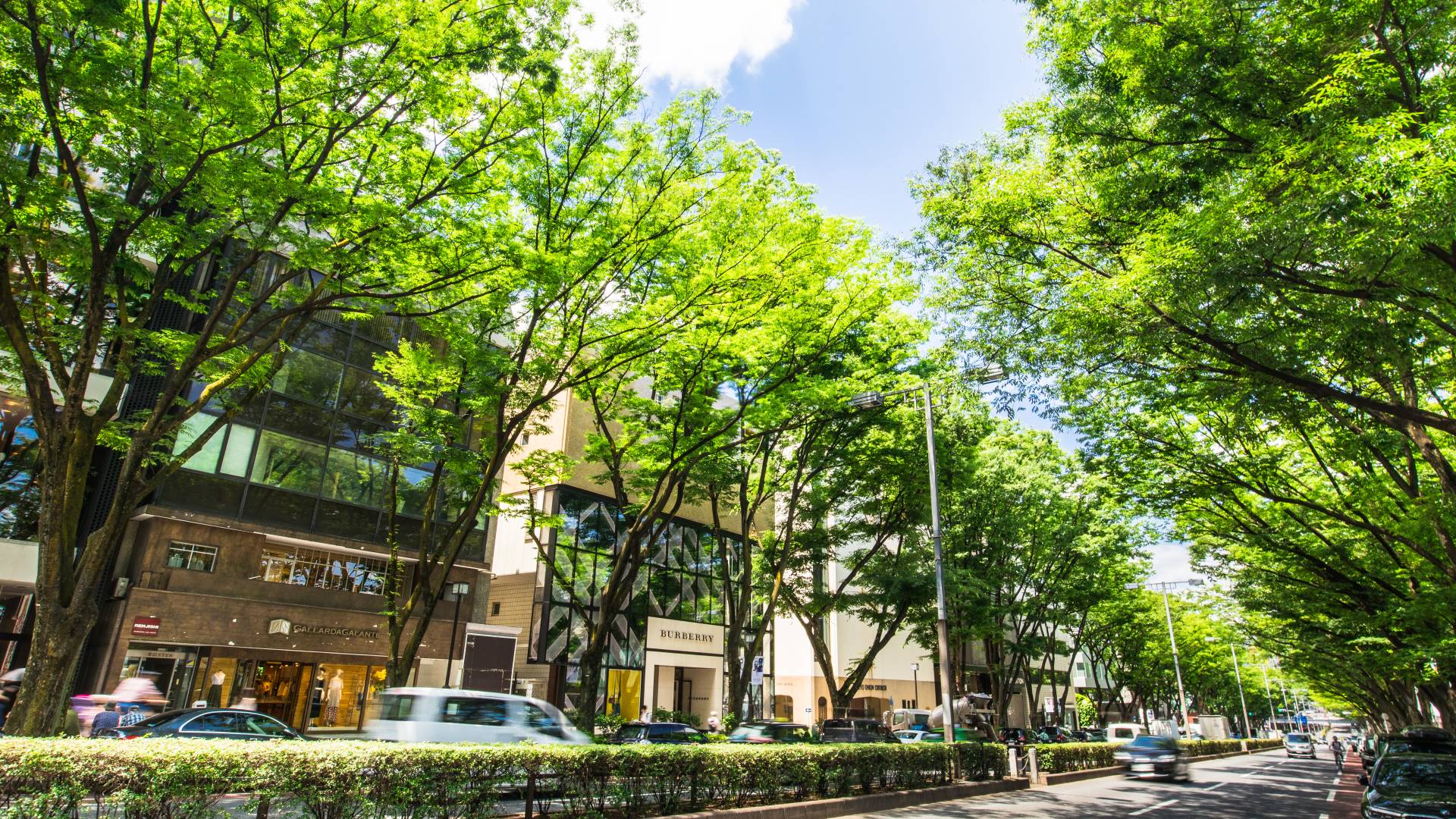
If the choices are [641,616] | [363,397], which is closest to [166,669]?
[363,397]

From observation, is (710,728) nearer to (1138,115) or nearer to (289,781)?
(289,781)

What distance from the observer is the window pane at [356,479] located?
22953 millimetres

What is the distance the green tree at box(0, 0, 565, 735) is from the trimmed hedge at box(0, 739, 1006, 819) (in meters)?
2.52

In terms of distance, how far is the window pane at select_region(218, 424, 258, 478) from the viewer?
2078 cm

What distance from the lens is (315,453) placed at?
2261 cm

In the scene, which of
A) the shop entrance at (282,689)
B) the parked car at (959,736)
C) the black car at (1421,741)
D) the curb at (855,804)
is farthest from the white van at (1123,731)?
the shop entrance at (282,689)

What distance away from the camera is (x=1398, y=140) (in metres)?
7.39

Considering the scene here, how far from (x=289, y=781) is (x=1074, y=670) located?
7694 cm

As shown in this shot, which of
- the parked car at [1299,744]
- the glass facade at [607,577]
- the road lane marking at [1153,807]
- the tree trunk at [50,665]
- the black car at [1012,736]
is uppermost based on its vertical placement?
the glass facade at [607,577]

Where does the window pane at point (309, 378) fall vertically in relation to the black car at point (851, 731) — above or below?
above

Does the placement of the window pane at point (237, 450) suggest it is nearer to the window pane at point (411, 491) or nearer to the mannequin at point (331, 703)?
the window pane at point (411, 491)

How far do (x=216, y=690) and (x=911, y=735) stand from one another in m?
22.4

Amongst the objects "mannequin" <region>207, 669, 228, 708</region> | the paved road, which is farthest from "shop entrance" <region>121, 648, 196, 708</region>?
the paved road

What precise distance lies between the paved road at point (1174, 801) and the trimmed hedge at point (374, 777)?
3733mm
